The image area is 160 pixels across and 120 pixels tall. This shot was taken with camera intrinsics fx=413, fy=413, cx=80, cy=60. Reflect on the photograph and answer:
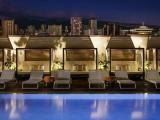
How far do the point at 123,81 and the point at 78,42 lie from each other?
13.3ft

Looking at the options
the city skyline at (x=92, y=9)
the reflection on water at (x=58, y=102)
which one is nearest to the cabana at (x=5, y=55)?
the city skyline at (x=92, y=9)

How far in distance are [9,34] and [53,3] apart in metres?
4.74

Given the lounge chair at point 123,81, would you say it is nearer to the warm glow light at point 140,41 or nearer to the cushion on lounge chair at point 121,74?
the cushion on lounge chair at point 121,74

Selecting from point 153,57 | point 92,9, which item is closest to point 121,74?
point 153,57

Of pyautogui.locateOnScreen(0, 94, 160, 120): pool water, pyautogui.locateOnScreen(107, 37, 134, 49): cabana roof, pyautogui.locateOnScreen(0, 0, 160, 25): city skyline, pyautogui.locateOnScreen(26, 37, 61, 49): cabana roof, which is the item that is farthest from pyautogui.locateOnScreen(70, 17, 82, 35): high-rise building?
pyautogui.locateOnScreen(0, 94, 160, 120): pool water

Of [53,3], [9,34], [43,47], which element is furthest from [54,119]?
[53,3]

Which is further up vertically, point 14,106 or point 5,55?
point 5,55

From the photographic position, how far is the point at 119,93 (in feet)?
49.5

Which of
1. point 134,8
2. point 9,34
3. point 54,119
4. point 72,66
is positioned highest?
point 134,8

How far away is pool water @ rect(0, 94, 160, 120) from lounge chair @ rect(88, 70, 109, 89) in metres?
1.51

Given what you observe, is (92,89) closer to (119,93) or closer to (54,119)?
(119,93)

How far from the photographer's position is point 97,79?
1689cm

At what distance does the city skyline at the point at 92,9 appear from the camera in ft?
78.1

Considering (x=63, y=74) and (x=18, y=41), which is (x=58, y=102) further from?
(x=18, y=41)
